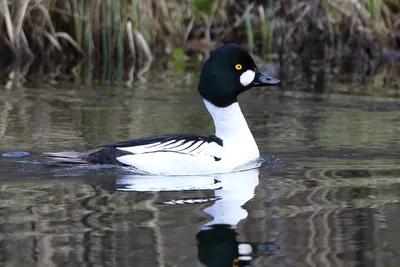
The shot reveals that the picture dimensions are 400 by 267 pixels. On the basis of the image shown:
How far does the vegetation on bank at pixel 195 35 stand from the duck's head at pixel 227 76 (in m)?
5.69

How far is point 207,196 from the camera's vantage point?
611 centimetres

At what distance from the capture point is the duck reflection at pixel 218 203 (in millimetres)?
4625

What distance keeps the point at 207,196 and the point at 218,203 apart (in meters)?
0.24

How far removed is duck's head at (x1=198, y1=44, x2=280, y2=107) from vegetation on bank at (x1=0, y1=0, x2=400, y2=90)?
5687 millimetres

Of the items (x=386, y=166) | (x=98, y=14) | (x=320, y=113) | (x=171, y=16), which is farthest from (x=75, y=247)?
(x=171, y=16)

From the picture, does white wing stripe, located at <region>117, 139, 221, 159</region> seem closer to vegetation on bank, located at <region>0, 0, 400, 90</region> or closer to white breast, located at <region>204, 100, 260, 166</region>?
white breast, located at <region>204, 100, 260, 166</region>

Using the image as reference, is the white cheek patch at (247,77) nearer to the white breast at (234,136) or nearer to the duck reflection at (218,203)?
the white breast at (234,136)

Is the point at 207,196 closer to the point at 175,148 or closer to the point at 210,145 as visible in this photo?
the point at 175,148

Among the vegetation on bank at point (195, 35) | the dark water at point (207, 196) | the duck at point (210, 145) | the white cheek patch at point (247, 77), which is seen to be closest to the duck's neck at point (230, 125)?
the duck at point (210, 145)

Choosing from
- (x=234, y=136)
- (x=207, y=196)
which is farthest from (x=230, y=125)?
(x=207, y=196)

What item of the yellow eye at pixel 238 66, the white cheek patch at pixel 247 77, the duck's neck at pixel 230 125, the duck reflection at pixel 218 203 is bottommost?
the duck reflection at pixel 218 203

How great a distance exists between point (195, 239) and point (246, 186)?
65.9 inches

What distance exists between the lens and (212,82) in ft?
24.0

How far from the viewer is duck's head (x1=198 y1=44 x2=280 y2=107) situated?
7.27m
